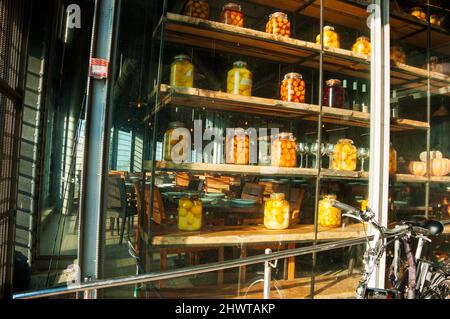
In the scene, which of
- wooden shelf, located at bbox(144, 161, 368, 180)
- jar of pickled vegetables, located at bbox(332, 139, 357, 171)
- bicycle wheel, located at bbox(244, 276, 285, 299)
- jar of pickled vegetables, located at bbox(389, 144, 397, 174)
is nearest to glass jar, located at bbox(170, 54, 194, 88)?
wooden shelf, located at bbox(144, 161, 368, 180)

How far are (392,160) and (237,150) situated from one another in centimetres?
129

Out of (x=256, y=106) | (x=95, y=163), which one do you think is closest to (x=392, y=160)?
→ (x=256, y=106)

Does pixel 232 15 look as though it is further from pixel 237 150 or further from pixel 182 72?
pixel 237 150

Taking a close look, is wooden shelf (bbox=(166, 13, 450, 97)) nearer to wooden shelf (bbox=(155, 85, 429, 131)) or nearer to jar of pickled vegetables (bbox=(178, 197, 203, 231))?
wooden shelf (bbox=(155, 85, 429, 131))

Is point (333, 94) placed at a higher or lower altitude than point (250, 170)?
higher

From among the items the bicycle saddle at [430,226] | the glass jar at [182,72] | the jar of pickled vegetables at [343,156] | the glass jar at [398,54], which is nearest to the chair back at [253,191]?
the jar of pickled vegetables at [343,156]

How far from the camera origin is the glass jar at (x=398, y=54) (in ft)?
8.17

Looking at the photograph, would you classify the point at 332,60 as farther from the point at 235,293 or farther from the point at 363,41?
the point at 235,293

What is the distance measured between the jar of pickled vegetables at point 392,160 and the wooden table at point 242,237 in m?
0.59

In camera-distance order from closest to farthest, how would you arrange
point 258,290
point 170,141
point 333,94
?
point 170,141 < point 258,290 < point 333,94

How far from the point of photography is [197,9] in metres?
1.89

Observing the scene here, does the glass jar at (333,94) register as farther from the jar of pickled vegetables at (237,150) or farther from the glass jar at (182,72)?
the glass jar at (182,72)

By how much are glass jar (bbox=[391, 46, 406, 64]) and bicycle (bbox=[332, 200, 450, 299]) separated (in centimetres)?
137
